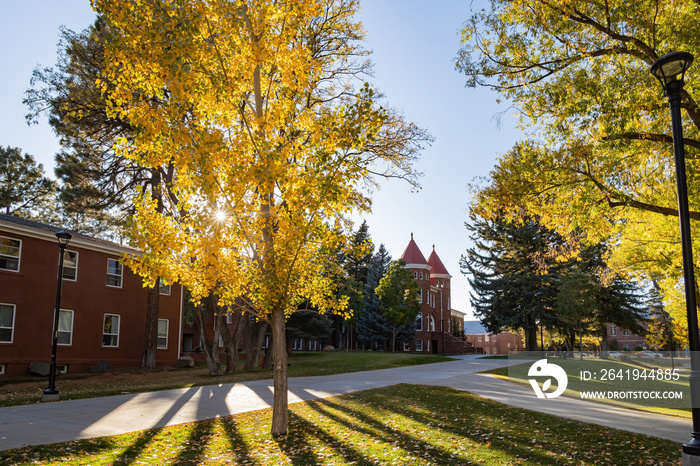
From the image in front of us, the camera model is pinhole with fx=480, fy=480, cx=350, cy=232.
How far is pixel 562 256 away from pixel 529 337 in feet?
101

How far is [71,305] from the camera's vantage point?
74.1ft

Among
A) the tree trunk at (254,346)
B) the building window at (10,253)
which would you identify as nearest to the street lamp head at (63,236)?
the building window at (10,253)

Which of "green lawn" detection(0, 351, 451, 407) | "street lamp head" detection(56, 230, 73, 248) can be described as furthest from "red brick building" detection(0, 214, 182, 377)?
"street lamp head" detection(56, 230, 73, 248)

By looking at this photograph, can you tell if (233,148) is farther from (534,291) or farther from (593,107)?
(534,291)

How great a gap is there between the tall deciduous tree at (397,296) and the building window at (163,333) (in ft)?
67.1

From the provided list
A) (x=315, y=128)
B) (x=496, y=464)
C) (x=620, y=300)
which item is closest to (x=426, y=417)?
(x=496, y=464)

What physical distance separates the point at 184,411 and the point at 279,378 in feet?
11.4

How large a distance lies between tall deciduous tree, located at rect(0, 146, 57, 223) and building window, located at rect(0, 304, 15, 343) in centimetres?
1909

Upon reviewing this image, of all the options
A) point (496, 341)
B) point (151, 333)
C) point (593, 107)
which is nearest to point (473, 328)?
point (496, 341)

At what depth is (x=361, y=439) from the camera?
801 cm

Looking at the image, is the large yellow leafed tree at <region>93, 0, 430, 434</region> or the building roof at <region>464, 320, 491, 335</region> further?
the building roof at <region>464, 320, 491, 335</region>

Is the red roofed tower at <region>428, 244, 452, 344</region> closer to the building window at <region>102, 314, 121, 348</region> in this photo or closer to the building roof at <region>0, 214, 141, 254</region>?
the building window at <region>102, 314, 121, 348</region>

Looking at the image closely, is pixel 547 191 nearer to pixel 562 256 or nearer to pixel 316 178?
pixel 562 256

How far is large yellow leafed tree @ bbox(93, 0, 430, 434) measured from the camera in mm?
7582
